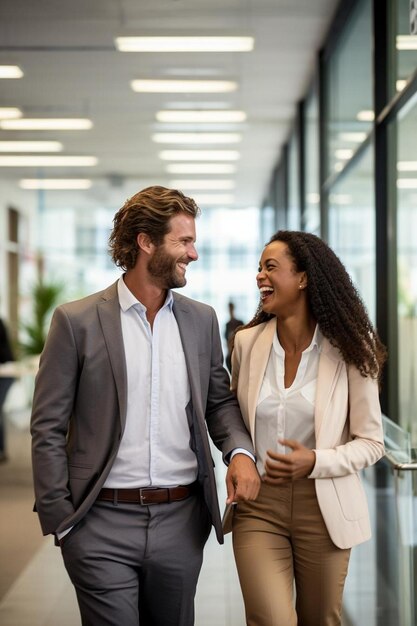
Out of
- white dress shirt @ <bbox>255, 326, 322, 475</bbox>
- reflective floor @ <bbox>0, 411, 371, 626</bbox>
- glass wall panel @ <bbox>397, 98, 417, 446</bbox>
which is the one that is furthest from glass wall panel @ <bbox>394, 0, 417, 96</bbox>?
reflective floor @ <bbox>0, 411, 371, 626</bbox>

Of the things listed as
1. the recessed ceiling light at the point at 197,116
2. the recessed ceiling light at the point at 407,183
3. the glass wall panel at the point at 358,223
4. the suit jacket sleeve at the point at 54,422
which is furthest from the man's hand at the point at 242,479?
the recessed ceiling light at the point at 197,116

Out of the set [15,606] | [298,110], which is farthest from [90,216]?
[15,606]

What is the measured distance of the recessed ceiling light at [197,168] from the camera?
694 cm

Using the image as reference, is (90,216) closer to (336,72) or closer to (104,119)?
(104,119)

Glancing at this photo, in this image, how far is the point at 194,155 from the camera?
691cm

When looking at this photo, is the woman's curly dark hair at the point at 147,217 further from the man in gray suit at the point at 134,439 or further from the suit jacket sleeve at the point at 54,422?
the suit jacket sleeve at the point at 54,422

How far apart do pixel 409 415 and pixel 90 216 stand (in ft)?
10.3

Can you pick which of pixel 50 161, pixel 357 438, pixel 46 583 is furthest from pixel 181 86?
pixel 357 438

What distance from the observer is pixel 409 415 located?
4.91 metres

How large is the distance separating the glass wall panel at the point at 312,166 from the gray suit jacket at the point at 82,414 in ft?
19.5

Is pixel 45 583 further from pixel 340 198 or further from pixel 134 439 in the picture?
pixel 340 198

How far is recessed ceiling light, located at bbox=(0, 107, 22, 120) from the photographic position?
6.52 m

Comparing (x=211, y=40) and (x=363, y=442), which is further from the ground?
(x=211, y=40)

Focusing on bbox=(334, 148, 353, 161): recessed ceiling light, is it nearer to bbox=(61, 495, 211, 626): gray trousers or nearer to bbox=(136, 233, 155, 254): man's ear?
bbox=(136, 233, 155, 254): man's ear
